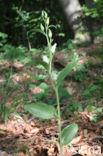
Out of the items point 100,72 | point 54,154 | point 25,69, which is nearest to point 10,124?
point 54,154

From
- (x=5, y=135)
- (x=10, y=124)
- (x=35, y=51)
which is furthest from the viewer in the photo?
(x=35, y=51)

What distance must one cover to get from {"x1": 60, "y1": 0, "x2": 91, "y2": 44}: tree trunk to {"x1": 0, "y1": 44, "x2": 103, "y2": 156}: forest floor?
0.63m

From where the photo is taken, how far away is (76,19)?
394cm

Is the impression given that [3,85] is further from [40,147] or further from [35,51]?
[40,147]

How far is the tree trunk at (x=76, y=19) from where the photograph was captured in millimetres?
3879

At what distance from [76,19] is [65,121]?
260 cm

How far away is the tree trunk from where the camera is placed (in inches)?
153

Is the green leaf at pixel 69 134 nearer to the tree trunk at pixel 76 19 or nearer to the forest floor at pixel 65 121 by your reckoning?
the forest floor at pixel 65 121

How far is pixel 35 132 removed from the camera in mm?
1885

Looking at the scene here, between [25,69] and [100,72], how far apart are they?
49.7 inches

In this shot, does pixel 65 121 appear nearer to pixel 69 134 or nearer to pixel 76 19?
pixel 69 134

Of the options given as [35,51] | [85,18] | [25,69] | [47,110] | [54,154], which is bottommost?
[54,154]

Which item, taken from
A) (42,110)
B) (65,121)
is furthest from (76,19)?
(42,110)

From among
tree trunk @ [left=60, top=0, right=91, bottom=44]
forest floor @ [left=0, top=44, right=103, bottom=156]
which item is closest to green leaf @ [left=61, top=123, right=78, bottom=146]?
forest floor @ [left=0, top=44, right=103, bottom=156]
